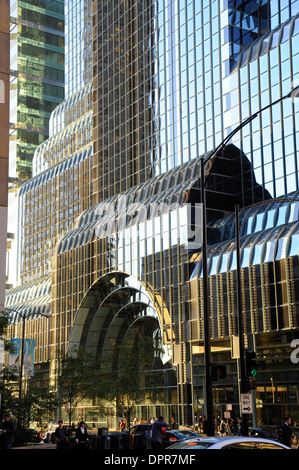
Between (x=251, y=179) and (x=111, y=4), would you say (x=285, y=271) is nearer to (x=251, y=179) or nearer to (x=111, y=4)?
(x=251, y=179)

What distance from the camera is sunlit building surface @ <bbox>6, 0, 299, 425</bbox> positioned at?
5034 centimetres

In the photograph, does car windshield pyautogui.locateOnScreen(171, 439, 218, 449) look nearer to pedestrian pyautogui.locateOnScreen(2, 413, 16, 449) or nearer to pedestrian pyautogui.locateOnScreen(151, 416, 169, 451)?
pedestrian pyautogui.locateOnScreen(151, 416, 169, 451)

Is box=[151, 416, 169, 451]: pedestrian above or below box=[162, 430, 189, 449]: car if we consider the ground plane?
above

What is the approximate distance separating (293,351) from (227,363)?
7.60 meters

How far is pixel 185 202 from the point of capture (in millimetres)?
56500

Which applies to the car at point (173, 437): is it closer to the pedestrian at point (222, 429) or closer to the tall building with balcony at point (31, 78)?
the pedestrian at point (222, 429)

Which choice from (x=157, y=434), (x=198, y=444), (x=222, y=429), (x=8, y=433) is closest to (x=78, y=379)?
(x=222, y=429)

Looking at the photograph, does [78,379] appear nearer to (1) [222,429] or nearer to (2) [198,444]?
(1) [222,429]

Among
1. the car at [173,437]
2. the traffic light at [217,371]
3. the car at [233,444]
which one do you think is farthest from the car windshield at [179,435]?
the car at [233,444]

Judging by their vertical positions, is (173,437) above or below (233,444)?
below

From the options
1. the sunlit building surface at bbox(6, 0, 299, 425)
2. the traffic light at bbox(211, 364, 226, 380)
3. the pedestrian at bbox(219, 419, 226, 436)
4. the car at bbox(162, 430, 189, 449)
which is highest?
the sunlit building surface at bbox(6, 0, 299, 425)

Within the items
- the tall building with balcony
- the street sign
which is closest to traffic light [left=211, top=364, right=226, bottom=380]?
the street sign

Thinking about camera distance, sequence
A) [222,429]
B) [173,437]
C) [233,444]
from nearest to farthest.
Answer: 1. [233,444]
2. [173,437]
3. [222,429]

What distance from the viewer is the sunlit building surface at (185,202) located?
50.3m
